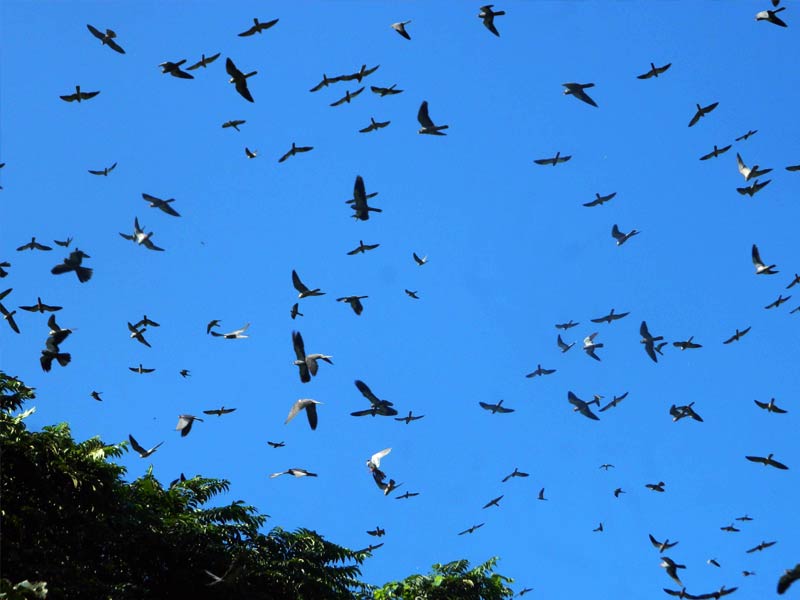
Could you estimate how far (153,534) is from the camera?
15891 millimetres

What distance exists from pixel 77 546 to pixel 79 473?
4.11 feet

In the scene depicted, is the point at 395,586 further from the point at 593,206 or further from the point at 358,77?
the point at 358,77

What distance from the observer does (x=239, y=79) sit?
13.1m

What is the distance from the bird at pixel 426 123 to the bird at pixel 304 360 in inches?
193

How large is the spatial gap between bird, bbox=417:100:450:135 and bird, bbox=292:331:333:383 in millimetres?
4898

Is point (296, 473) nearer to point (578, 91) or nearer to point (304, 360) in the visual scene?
point (304, 360)

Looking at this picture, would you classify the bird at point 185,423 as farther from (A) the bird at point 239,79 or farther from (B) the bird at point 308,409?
(A) the bird at point 239,79

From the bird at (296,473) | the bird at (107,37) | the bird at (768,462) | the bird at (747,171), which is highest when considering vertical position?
the bird at (747,171)

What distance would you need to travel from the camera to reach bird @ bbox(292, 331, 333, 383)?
12461mm

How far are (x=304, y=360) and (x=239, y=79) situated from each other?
4402 mm

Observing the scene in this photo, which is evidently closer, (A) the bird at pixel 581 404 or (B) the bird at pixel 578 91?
(B) the bird at pixel 578 91

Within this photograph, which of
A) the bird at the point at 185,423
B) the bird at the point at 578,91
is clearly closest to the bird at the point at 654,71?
the bird at the point at 578,91

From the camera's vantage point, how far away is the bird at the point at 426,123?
1520cm

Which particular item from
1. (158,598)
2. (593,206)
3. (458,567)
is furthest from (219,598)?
(593,206)
